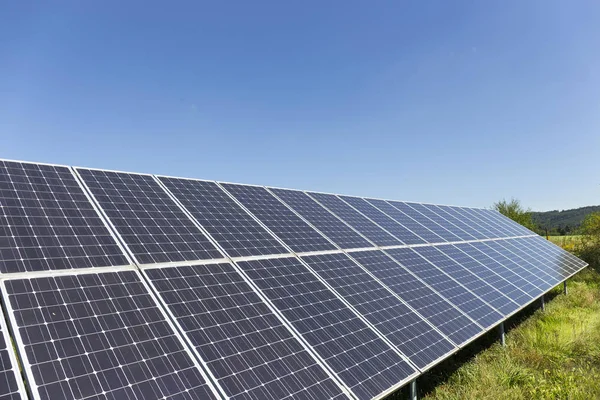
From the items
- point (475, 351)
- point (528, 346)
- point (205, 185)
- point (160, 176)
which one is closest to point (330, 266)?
point (205, 185)

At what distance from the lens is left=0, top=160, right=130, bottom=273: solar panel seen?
6.43m

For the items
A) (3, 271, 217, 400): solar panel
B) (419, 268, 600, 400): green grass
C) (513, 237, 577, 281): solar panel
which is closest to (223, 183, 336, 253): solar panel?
(419, 268, 600, 400): green grass

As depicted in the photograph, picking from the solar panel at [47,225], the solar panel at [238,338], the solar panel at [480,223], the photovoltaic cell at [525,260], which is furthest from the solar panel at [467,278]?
the solar panel at [47,225]

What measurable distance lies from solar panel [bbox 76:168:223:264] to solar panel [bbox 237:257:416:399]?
1332 mm

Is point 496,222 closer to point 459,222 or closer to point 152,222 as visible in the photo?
point 459,222

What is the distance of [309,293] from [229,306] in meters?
2.18

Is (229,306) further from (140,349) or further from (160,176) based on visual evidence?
(160,176)

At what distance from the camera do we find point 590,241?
35.2 m

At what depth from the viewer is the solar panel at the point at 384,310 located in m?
8.57

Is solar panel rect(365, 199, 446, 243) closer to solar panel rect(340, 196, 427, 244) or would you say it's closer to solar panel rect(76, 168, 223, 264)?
solar panel rect(340, 196, 427, 244)

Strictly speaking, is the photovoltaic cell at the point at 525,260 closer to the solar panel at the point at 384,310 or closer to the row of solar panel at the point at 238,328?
the row of solar panel at the point at 238,328

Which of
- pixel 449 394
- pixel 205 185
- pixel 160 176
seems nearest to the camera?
pixel 449 394

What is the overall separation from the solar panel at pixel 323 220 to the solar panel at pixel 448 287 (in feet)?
4.61

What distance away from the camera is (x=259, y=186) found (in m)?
14.6
